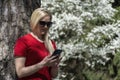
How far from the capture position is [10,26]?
16.4 ft

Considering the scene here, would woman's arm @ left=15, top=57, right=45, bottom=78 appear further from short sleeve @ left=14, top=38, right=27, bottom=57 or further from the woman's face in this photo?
the woman's face

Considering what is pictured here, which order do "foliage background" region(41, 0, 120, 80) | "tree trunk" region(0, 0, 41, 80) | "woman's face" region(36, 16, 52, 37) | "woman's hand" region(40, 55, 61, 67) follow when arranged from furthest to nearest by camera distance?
"foliage background" region(41, 0, 120, 80)
"tree trunk" region(0, 0, 41, 80)
"woman's face" region(36, 16, 52, 37)
"woman's hand" region(40, 55, 61, 67)

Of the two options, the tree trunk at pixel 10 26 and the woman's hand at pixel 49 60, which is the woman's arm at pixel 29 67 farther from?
the tree trunk at pixel 10 26

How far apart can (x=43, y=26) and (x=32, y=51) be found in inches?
9.7

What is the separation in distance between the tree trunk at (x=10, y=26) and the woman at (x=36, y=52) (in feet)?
2.60

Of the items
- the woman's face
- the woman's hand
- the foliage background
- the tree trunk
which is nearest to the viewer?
the woman's hand

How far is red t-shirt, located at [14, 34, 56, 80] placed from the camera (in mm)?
4043

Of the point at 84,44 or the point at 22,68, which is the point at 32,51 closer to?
the point at 22,68

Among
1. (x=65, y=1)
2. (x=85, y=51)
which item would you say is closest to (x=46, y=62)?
(x=85, y=51)

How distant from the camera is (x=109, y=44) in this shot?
10.0m

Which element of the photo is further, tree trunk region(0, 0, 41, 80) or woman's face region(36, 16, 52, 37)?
tree trunk region(0, 0, 41, 80)

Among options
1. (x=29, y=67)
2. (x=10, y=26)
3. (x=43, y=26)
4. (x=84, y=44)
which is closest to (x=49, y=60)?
(x=29, y=67)

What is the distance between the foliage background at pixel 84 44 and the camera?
9.71m

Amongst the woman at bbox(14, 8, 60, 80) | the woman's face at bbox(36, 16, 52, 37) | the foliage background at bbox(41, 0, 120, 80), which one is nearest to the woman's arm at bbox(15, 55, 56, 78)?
the woman at bbox(14, 8, 60, 80)
